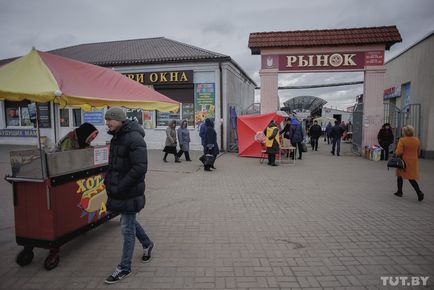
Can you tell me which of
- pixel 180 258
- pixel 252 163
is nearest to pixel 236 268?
pixel 180 258

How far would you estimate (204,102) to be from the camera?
15148 mm

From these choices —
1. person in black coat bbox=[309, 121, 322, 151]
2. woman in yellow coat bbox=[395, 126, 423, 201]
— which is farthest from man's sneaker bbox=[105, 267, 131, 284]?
person in black coat bbox=[309, 121, 322, 151]

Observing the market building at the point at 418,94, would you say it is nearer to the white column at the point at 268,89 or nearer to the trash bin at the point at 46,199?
the white column at the point at 268,89

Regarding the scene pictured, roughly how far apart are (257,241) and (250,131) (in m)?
9.20

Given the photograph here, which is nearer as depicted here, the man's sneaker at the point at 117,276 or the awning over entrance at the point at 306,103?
the man's sneaker at the point at 117,276

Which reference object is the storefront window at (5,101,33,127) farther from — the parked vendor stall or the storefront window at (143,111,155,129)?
the parked vendor stall

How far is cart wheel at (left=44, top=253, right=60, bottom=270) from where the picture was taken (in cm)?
351

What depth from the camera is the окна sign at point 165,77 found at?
49.4ft

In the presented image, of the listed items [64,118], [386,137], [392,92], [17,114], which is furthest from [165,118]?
[392,92]

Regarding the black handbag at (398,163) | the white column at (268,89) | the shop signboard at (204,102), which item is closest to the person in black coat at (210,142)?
the white column at (268,89)

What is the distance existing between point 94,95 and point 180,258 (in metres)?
2.45

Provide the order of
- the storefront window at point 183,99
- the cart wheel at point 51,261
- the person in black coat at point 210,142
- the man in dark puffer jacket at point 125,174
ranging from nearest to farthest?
1. the man in dark puffer jacket at point 125,174
2. the cart wheel at point 51,261
3. the person in black coat at point 210,142
4. the storefront window at point 183,99

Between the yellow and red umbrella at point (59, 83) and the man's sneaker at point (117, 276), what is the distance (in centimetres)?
208

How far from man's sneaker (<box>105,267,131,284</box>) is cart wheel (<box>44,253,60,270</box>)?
828 mm
